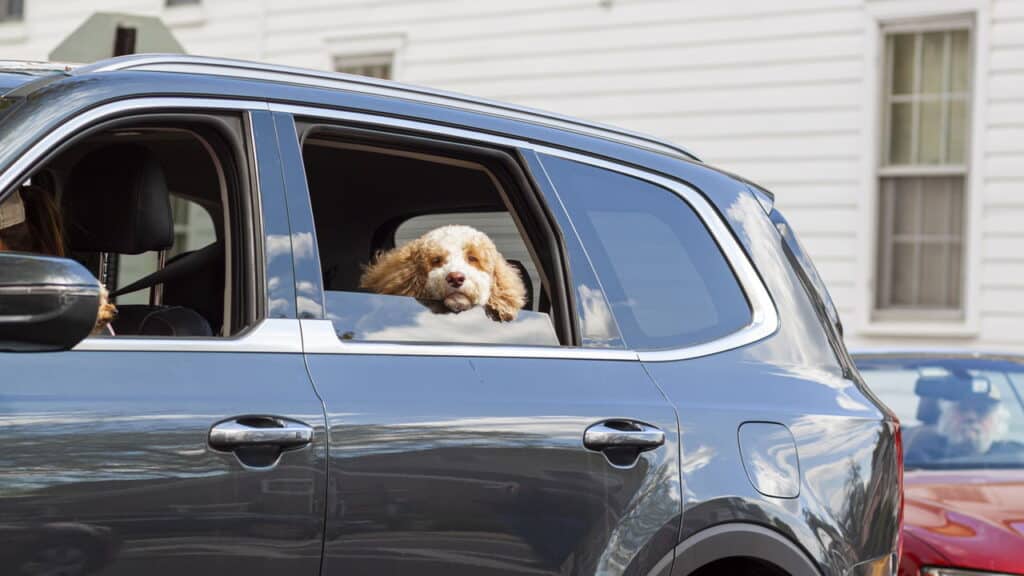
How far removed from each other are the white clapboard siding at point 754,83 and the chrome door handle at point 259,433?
34.6 feet

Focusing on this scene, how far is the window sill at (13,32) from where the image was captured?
18.4 m

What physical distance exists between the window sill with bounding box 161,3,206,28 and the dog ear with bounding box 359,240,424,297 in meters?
13.8

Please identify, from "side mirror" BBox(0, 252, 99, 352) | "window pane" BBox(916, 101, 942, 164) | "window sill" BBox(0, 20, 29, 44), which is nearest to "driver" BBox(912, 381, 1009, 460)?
"side mirror" BBox(0, 252, 99, 352)

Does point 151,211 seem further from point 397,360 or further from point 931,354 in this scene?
point 931,354

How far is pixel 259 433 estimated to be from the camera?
287 centimetres

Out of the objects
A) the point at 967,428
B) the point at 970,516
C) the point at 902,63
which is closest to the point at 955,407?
the point at 967,428

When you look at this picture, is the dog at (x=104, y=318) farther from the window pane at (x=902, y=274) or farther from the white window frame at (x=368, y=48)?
the white window frame at (x=368, y=48)

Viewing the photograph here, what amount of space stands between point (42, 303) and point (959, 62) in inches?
447

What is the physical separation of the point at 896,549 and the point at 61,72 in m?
2.47

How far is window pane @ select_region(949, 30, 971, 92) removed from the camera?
12711mm

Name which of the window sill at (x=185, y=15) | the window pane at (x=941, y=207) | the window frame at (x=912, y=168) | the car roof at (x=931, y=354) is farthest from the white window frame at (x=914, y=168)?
the window sill at (x=185, y=15)

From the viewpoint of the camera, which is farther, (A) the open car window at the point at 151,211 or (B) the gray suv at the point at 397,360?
(A) the open car window at the point at 151,211

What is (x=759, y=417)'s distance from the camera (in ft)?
12.4

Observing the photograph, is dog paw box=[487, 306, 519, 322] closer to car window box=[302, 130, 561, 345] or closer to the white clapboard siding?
car window box=[302, 130, 561, 345]
